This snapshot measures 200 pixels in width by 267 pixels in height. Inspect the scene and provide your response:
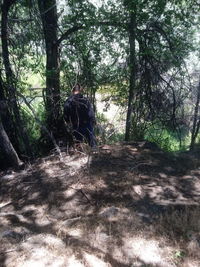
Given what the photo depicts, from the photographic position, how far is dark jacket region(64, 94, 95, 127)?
249 inches

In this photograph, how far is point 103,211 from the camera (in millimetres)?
3840

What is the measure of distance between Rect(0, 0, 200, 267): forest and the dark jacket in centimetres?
20

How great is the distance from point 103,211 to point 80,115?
317 centimetres

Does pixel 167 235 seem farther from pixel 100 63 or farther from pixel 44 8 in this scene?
pixel 44 8

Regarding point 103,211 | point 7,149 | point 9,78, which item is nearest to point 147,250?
point 103,211

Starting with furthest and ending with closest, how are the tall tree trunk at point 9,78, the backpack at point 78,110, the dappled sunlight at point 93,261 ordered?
1. the backpack at point 78,110
2. the tall tree trunk at point 9,78
3. the dappled sunlight at point 93,261

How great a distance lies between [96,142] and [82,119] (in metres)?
0.69

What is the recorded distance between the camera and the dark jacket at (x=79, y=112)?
6.34m

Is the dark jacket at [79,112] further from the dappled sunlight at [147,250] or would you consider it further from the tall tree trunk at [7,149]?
the dappled sunlight at [147,250]

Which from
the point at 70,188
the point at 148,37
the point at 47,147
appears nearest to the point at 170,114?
the point at 148,37

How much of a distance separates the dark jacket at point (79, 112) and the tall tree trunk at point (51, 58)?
1.52 feet

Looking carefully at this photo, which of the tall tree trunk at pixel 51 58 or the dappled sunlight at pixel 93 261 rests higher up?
the tall tree trunk at pixel 51 58

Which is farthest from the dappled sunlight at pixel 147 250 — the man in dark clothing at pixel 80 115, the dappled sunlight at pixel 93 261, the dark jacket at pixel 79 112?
the dark jacket at pixel 79 112

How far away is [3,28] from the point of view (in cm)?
611
